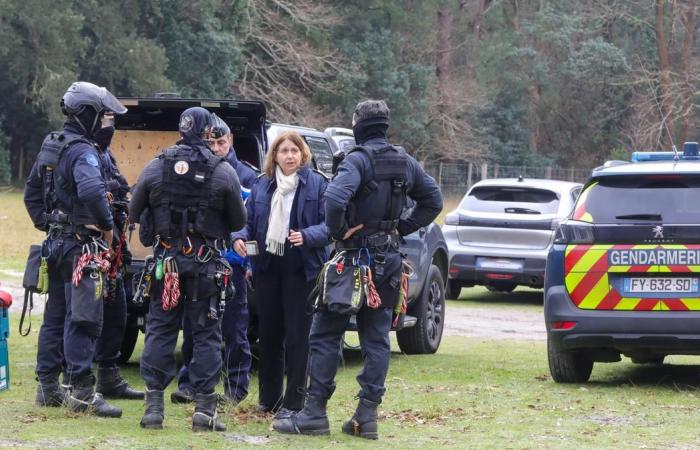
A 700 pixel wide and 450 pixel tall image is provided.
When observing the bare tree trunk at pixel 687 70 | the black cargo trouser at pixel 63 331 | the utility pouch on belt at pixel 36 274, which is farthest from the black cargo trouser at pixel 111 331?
the bare tree trunk at pixel 687 70

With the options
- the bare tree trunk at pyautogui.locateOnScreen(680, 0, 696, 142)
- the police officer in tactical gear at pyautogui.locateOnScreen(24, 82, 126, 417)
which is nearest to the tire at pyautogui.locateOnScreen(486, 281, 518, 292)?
the police officer in tactical gear at pyautogui.locateOnScreen(24, 82, 126, 417)

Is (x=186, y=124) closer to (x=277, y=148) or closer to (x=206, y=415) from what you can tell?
(x=277, y=148)

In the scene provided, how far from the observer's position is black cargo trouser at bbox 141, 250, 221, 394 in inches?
276

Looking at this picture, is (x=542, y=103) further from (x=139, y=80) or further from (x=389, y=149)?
(x=389, y=149)

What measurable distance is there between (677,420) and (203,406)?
9.91 ft

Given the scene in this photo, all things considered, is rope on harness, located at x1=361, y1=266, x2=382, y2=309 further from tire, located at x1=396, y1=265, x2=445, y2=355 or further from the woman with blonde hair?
tire, located at x1=396, y1=265, x2=445, y2=355

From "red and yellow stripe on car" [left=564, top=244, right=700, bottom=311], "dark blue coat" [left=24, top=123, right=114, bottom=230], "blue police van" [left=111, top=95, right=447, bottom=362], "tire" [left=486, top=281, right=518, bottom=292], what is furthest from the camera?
"tire" [left=486, top=281, right=518, bottom=292]

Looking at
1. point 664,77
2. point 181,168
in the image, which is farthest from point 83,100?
point 664,77

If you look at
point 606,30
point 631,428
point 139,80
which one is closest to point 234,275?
point 631,428

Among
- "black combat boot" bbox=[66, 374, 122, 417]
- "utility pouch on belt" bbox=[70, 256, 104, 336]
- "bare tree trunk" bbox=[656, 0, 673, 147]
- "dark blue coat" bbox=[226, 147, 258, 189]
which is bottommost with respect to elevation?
"black combat boot" bbox=[66, 374, 122, 417]

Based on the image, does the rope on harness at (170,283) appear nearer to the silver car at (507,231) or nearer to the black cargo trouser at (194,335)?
the black cargo trouser at (194,335)

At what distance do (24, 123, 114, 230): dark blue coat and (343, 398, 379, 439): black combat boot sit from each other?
1892 millimetres

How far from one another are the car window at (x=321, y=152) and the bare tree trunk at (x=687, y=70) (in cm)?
3436

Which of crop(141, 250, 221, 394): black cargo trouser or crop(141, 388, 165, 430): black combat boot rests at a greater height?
crop(141, 250, 221, 394): black cargo trouser
